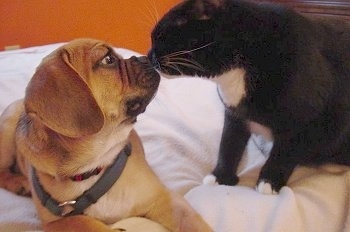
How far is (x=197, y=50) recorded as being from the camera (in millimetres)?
1169

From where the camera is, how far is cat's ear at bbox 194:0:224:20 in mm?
1148

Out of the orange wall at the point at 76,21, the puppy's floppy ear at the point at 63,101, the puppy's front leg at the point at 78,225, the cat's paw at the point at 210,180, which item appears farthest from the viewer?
the orange wall at the point at 76,21

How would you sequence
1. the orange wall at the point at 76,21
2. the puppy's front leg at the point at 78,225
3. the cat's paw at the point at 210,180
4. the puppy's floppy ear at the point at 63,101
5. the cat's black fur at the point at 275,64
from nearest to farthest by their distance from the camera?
the puppy's floppy ear at the point at 63,101 < the puppy's front leg at the point at 78,225 < the cat's black fur at the point at 275,64 < the cat's paw at the point at 210,180 < the orange wall at the point at 76,21

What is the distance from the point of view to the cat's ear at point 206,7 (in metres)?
1.15

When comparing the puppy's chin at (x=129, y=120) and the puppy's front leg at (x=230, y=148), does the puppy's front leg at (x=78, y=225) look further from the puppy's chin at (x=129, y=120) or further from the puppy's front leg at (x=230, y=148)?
the puppy's front leg at (x=230, y=148)


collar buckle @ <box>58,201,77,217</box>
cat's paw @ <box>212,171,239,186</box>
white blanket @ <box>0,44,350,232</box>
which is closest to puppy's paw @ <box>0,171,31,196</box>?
white blanket @ <box>0,44,350,232</box>

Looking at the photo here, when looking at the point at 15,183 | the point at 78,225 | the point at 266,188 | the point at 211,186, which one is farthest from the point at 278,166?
the point at 15,183

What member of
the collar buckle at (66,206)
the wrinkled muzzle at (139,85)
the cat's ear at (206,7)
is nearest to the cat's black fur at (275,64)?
the cat's ear at (206,7)

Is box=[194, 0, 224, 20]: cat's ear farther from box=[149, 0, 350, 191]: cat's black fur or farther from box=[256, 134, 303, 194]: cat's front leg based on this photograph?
box=[256, 134, 303, 194]: cat's front leg

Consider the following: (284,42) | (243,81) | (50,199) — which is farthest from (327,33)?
(50,199)

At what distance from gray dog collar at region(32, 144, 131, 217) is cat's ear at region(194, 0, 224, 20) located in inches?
15.5

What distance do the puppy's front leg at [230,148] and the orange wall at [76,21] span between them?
3.96ft

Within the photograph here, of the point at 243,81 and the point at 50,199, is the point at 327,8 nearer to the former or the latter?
the point at 243,81

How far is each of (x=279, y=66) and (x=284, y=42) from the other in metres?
0.06
